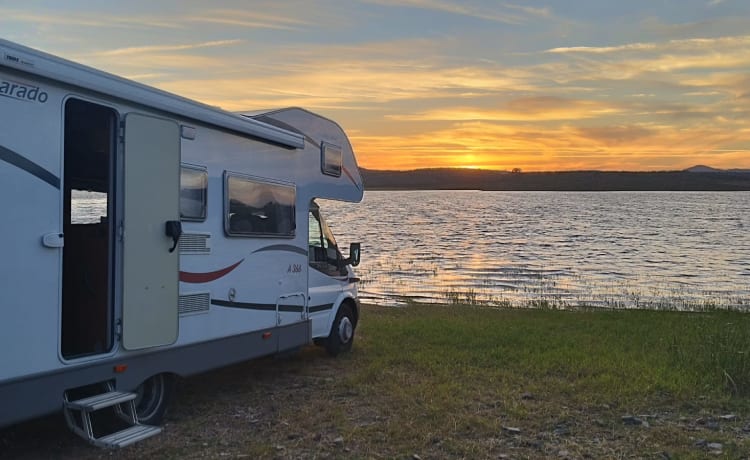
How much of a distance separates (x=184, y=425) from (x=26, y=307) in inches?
78.8

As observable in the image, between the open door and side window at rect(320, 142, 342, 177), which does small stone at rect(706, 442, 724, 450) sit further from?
side window at rect(320, 142, 342, 177)

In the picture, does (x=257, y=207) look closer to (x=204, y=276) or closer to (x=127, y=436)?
(x=204, y=276)

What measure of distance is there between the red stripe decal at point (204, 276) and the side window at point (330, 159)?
2.16 m

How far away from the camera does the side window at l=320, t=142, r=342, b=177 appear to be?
344 inches

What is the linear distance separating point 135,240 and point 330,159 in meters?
3.53

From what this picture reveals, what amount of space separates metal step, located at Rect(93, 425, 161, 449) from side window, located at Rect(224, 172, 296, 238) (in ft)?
6.40

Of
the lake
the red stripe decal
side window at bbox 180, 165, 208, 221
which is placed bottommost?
the lake

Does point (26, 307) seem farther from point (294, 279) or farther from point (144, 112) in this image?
point (294, 279)

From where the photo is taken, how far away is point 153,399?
246 inches

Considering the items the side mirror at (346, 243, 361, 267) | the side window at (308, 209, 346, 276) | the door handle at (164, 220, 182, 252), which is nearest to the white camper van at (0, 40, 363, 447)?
the door handle at (164, 220, 182, 252)

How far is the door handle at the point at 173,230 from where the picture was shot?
6.02m

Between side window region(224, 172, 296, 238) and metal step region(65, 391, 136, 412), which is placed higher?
side window region(224, 172, 296, 238)

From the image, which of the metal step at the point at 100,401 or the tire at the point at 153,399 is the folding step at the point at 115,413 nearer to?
the metal step at the point at 100,401

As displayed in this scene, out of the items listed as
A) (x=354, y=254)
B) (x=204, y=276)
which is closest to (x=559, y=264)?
(x=354, y=254)
